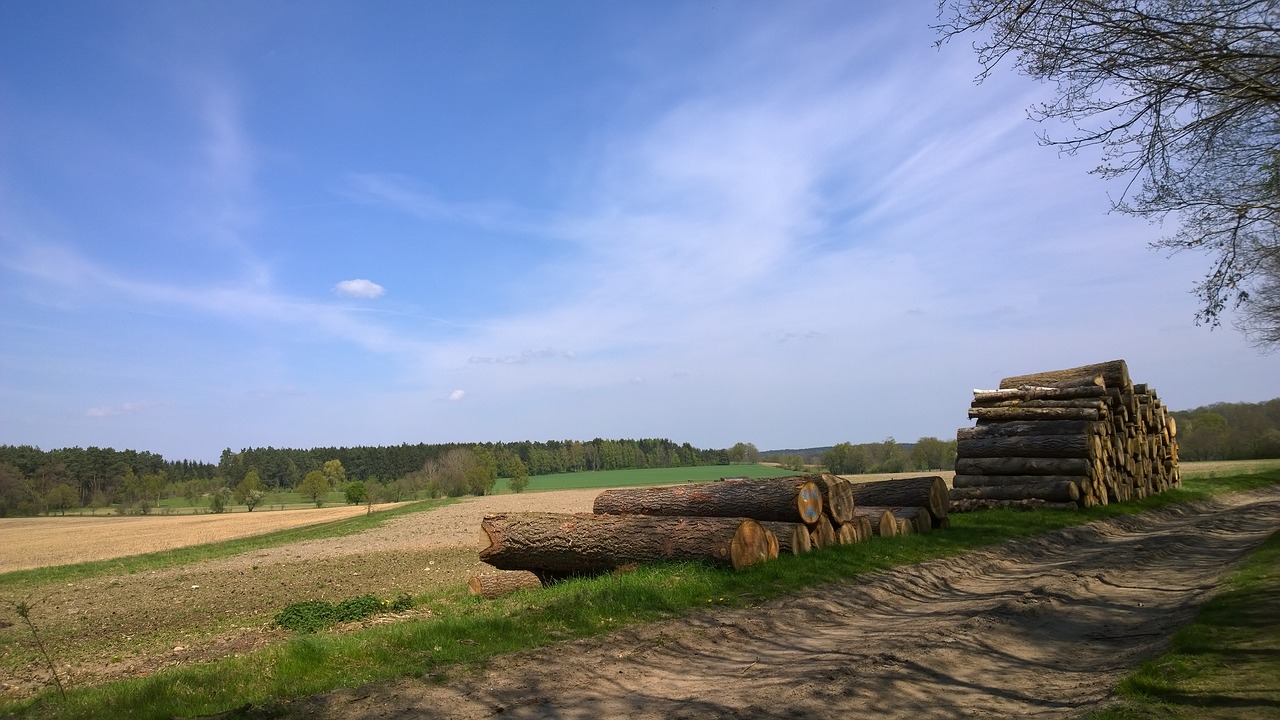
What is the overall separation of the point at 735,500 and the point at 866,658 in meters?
5.76

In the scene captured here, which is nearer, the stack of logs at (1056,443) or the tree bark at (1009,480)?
the tree bark at (1009,480)

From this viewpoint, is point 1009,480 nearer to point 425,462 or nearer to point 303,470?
point 425,462

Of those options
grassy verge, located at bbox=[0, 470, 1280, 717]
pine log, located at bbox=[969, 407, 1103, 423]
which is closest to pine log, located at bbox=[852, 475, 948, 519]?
grassy verge, located at bbox=[0, 470, 1280, 717]

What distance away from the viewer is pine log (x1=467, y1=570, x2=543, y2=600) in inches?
475

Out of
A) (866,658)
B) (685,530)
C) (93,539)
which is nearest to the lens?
(866,658)

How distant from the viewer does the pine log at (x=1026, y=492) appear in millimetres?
18500

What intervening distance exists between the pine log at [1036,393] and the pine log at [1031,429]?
900mm

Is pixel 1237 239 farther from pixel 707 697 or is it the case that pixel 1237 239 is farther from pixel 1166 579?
pixel 707 697

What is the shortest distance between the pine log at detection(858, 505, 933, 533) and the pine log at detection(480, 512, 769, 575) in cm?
451

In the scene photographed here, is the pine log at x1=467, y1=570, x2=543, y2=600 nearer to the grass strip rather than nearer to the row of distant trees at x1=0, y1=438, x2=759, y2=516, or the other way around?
the grass strip

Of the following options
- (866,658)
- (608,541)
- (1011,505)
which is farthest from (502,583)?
(1011,505)

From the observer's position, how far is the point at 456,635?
7.36 meters

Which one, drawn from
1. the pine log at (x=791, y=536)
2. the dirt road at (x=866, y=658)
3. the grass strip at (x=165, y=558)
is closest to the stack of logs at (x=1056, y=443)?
the dirt road at (x=866, y=658)

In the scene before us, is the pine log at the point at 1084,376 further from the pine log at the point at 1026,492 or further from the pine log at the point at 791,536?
the pine log at the point at 791,536
